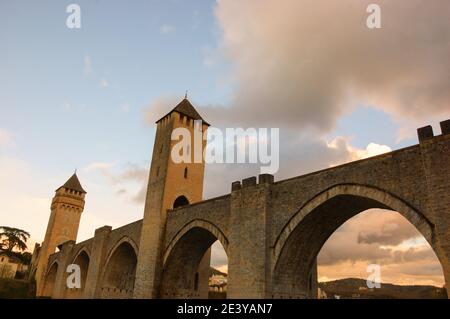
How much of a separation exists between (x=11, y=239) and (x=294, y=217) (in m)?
61.3

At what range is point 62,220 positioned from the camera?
49.4 m

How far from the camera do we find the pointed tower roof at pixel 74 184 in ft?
170

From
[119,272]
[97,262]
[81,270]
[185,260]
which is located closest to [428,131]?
[185,260]

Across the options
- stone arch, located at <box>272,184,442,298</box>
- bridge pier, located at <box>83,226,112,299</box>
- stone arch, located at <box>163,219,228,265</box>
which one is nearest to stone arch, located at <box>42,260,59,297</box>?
bridge pier, located at <box>83,226,112,299</box>

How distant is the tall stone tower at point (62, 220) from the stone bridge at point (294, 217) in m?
28.0

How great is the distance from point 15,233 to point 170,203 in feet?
164

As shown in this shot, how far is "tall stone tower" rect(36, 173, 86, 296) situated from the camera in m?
47.6

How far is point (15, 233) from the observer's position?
2434 inches

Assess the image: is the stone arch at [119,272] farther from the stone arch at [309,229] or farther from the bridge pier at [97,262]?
the stone arch at [309,229]

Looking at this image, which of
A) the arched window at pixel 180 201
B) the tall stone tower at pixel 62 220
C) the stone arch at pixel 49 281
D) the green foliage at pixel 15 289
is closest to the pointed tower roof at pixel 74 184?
the tall stone tower at pixel 62 220

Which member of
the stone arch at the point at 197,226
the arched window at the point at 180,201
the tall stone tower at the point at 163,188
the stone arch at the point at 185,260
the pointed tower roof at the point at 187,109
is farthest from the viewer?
the pointed tower roof at the point at 187,109

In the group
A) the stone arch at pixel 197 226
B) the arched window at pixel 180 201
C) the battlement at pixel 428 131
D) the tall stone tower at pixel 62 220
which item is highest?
the tall stone tower at pixel 62 220

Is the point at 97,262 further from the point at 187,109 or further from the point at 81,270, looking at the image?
the point at 187,109
